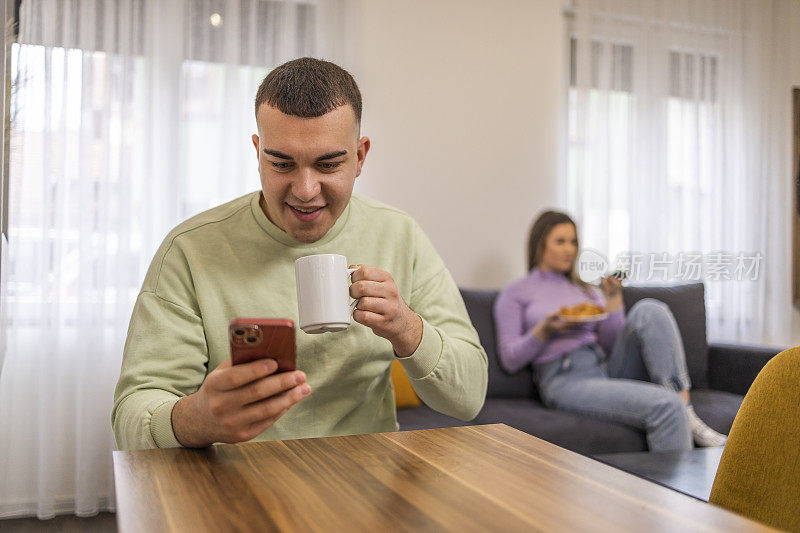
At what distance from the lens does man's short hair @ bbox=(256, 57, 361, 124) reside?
3.59 ft

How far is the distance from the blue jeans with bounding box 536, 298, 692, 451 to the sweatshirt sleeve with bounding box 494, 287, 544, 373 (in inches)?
3.8

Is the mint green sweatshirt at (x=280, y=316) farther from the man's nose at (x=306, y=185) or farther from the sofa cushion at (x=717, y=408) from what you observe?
the sofa cushion at (x=717, y=408)

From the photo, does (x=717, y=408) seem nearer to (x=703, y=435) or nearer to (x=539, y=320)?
(x=703, y=435)

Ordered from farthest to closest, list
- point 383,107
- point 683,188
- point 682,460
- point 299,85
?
point 683,188
point 383,107
point 682,460
point 299,85

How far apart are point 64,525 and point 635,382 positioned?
2.25m

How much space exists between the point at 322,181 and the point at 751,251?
12.2 feet

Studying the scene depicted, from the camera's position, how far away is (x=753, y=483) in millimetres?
924

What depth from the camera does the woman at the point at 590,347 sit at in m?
2.49

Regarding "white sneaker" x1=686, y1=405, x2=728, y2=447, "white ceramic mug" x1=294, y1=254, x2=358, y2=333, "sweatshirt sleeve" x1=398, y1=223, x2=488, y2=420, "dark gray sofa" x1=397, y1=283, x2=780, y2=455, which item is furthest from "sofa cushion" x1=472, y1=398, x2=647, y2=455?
"white ceramic mug" x1=294, y1=254, x2=358, y2=333

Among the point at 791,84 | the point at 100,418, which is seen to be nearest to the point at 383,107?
the point at 100,418

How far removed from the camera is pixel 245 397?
2.52 feet

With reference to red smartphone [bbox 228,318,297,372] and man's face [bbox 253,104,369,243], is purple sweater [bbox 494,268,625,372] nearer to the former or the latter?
man's face [bbox 253,104,369,243]

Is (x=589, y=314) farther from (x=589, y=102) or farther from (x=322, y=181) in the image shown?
(x=322, y=181)

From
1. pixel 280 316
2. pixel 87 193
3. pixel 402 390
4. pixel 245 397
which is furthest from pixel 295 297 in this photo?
pixel 87 193
